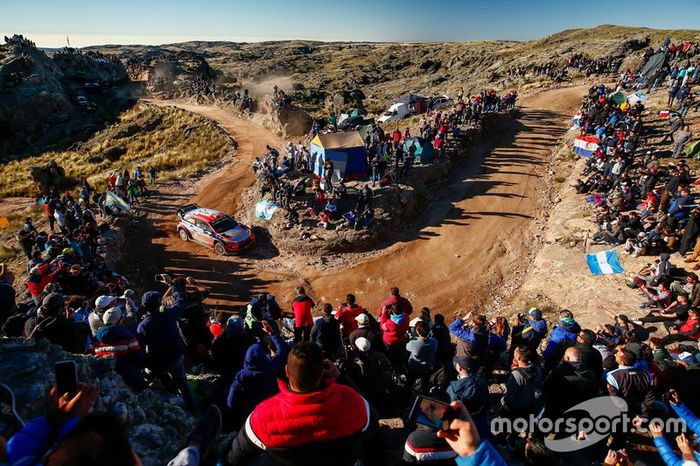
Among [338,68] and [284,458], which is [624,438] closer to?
[284,458]

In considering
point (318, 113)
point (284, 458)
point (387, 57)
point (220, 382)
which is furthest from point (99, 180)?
point (387, 57)

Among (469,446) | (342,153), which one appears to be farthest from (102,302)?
(342,153)

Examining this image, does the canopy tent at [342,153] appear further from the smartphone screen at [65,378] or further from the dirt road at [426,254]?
the smartphone screen at [65,378]

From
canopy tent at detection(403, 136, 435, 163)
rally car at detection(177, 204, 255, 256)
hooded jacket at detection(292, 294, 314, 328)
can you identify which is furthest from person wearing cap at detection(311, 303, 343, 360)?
canopy tent at detection(403, 136, 435, 163)

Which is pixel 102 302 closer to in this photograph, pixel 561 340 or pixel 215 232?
pixel 561 340

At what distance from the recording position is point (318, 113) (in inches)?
1938

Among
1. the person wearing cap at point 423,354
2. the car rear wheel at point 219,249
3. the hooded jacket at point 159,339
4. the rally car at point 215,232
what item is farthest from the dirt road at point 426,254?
the hooded jacket at point 159,339

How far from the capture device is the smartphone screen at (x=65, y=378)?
2843 millimetres

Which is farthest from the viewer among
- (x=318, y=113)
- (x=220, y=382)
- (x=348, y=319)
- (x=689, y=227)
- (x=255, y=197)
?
(x=318, y=113)

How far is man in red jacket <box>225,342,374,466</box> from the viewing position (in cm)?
291

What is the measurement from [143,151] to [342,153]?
84.4 ft

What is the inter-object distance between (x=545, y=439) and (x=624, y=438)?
1263 mm

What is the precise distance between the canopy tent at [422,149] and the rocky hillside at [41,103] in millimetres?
42656

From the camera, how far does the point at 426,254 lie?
1733cm
